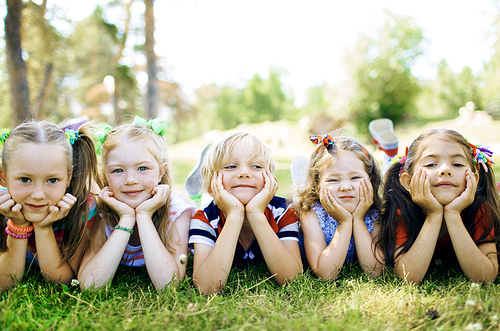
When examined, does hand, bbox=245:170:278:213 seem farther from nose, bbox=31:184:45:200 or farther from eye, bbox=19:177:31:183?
eye, bbox=19:177:31:183

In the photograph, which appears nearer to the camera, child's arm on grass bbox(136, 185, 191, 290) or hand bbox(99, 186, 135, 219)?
child's arm on grass bbox(136, 185, 191, 290)

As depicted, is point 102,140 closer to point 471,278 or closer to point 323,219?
point 323,219

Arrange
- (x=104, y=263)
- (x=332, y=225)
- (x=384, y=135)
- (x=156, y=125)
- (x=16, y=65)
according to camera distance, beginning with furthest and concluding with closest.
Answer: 1. (x=16, y=65)
2. (x=384, y=135)
3. (x=156, y=125)
4. (x=332, y=225)
5. (x=104, y=263)

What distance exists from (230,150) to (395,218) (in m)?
1.38

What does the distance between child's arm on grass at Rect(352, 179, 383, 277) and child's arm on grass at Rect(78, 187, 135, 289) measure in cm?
165

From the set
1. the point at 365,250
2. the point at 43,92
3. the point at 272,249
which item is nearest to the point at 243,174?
the point at 272,249

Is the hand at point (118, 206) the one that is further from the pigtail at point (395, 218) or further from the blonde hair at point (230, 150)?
the pigtail at point (395, 218)

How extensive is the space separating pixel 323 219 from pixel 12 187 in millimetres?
2240

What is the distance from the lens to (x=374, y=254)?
2.39 m

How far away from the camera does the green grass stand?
165cm

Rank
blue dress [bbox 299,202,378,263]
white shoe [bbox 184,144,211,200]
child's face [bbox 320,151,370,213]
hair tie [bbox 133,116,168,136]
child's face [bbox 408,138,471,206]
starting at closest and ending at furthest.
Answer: child's face [bbox 408,138,471,206]
child's face [bbox 320,151,370,213]
blue dress [bbox 299,202,378,263]
hair tie [bbox 133,116,168,136]
white shoe [bbox 184,144,211,200]

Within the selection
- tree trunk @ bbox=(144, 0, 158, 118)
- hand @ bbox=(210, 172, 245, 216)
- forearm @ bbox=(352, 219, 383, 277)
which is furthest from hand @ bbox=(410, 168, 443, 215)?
tree trunk @ bbox=(144, 0, 158, 118)

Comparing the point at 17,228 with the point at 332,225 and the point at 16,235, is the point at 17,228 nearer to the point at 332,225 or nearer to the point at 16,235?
the point at 16,235

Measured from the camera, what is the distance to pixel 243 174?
8.00ft
